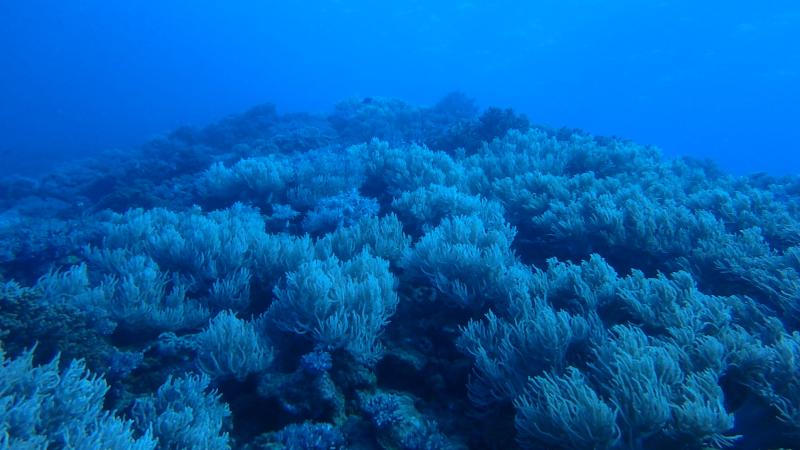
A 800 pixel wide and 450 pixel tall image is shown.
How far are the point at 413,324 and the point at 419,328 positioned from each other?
0.09 meters

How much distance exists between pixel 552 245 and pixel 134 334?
5.62 m

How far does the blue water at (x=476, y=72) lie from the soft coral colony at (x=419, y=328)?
3830 cm

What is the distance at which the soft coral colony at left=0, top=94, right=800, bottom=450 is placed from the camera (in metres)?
2.89

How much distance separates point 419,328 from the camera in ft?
15.0

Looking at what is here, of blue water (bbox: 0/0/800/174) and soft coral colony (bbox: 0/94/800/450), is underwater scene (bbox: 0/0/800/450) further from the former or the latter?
blue water (bbox: 0/0/800/174)

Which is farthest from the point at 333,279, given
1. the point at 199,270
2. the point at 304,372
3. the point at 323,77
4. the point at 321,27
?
the point at 321,27

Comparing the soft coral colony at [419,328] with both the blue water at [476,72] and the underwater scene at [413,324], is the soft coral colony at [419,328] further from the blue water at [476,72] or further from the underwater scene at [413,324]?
the blue water at [476,72]

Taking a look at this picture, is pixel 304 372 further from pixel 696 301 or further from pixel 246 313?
pixel 696 301

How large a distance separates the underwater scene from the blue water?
38.3 m

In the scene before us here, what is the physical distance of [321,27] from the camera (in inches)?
7441

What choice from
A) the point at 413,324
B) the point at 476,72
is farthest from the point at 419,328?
the point at 476,72

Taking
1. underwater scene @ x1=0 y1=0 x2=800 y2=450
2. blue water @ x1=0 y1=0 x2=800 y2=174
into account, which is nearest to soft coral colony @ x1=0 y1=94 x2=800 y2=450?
underwater scene @ x1=0 y1=0 x2=800 y2=450

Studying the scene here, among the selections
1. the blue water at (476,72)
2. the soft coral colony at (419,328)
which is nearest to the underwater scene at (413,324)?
the soft coral colony at (419,328)

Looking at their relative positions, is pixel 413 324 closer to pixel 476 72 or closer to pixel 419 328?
pixel 419 328
